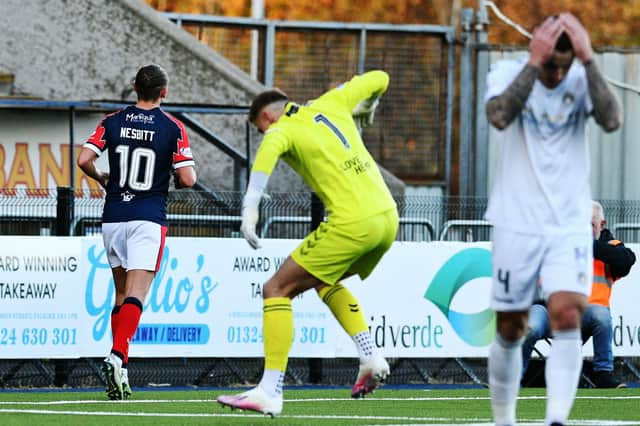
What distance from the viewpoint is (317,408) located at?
33.4ft

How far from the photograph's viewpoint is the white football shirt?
6.98 metres

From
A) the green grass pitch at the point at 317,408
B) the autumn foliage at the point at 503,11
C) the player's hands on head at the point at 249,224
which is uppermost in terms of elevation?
the autumn foliage at the point at 503,11

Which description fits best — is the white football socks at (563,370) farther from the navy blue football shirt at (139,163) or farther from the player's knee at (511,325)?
the navy blue football shirt at (139,163)

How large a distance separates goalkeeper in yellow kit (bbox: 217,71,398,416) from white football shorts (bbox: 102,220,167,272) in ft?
6.07

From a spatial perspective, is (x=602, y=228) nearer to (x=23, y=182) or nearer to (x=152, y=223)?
(x=152, y=223)

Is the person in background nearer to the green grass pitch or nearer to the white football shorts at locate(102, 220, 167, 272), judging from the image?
the green grass pitch

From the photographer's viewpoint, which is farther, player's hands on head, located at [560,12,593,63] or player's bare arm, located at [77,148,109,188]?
player's bare arm, located at [77,148,109,188]

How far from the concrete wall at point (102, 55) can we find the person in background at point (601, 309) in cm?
628

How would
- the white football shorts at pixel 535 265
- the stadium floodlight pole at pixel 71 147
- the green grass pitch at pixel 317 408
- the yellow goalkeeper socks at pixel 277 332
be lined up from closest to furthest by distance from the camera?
the white football shorts at pixel 535 265 → the yellow goalkeeper socks at pixel 277 332 → the green grass pitch at pixel 317 408 → the stadium floodlight pole at pixel 71 147

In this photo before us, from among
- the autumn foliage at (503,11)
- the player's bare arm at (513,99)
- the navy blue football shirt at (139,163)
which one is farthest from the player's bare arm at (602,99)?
the autumn foliage at (503,11)

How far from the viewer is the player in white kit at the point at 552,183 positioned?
6.91m

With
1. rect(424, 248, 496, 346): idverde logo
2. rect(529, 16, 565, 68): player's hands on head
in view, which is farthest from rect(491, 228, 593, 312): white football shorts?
rect(424, 248, 496, 346): idverde logo

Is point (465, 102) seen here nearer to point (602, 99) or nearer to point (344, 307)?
point (344, 307)

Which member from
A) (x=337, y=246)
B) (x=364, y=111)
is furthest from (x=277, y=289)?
(x=364, y=111)
